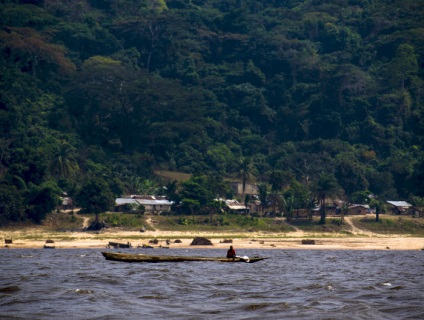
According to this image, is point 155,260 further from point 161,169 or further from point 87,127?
point 87,127

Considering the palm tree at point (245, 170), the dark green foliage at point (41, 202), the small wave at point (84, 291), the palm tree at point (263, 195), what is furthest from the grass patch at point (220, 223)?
the small wave at point (84, 291)

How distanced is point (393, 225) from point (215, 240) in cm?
3635

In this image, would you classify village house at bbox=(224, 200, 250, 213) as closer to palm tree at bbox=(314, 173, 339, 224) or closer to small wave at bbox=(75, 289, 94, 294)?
palm tree at bbox=(314, 173, 339, 224)

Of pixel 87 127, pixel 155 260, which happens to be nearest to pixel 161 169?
pixel 87 127

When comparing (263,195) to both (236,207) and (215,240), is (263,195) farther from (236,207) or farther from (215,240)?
(215,240)

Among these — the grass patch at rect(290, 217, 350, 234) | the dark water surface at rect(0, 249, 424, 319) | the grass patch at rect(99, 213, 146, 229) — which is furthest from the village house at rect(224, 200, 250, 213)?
the dark water surface at rect(0, 249, 424, 319)

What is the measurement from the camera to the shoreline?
3937 inches

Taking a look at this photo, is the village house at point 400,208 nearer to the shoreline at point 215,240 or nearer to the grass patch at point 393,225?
the grass patch at point 393,225

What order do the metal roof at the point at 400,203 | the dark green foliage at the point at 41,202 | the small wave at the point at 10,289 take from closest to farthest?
the small wave at the point at 10,289
the dark green foliage at the point at 41,202
the metal roof at the point at 400,203

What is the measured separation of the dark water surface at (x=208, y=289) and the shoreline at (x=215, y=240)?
843 inches

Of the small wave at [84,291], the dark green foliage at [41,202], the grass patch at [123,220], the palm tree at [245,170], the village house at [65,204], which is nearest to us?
the small wave at [84,291]

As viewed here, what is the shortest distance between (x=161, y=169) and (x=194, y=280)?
119 meters

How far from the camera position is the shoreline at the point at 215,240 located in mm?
100000

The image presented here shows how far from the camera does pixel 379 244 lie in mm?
109688
